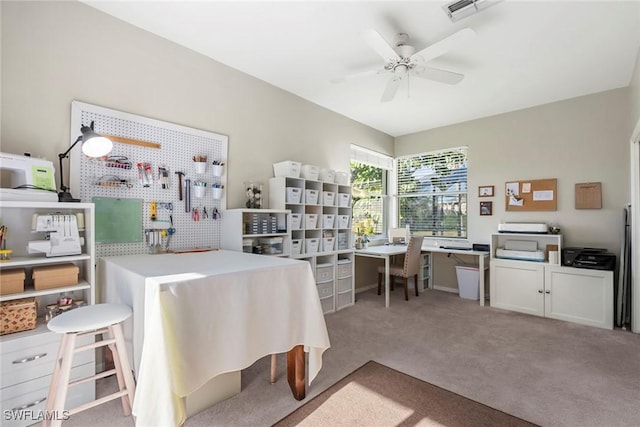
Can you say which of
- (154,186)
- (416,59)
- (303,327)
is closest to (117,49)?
(154,186)

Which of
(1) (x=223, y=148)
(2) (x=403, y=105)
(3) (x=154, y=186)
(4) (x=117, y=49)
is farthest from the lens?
(2) (x=403, y=105)

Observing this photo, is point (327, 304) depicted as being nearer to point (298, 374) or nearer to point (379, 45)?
point (298, 374)

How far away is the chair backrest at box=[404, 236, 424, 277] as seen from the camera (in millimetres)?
4008

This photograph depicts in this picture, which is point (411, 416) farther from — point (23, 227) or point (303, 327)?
point (23, 227)

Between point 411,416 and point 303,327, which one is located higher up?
point 303,327

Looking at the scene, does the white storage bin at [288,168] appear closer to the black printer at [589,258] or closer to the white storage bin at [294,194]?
the white storage bin at [294,194]

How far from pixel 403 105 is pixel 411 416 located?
3508mm

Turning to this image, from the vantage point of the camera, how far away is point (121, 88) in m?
2.34

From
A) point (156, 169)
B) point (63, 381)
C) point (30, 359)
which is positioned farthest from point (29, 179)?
point (63, 381)

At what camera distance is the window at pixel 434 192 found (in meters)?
4.73

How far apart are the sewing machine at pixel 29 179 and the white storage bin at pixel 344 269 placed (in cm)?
285

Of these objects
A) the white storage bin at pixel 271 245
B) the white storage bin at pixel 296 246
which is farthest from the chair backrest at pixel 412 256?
the white storage bin at pixel 271 245

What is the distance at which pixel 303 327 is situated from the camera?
1.81m

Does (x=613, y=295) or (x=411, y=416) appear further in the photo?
(x=613, y=295)
